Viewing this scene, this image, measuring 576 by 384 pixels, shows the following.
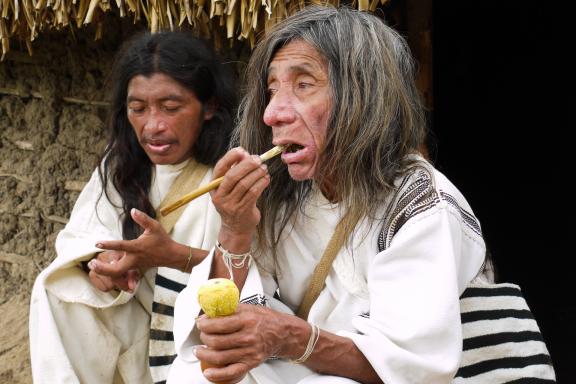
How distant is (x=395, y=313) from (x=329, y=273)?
1.03 feet

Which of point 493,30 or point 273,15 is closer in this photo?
point 273,15

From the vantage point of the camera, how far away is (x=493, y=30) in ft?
16.2

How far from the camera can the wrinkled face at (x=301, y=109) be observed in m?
2.23

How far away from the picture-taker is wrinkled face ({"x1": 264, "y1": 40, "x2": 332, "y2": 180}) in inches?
87.9

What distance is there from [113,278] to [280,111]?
3.36 ft

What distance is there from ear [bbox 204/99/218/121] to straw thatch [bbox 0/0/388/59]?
23 centimetres

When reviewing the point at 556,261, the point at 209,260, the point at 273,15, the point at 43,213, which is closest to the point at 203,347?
the point at 209,260

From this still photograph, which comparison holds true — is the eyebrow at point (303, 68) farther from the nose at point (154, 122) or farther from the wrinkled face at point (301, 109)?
the nose at point (154, 122)

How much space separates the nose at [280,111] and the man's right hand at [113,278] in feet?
3.12

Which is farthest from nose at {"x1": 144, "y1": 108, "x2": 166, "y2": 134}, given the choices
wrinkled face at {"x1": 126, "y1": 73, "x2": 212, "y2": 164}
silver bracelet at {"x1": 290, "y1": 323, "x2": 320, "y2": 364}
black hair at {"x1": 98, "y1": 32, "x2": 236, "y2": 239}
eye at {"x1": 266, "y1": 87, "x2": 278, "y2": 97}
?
silver bracelet at {"x1": 290, "y1": 323, "x2": 320, "y2": 364}

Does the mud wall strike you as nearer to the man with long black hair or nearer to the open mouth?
the man with long black hair

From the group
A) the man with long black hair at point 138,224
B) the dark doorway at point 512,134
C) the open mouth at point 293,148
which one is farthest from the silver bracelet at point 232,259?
the dark doorway at point 512,134

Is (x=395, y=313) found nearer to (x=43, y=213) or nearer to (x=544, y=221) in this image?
(x=43, y=213)

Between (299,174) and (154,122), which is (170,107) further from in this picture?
(299,174)
